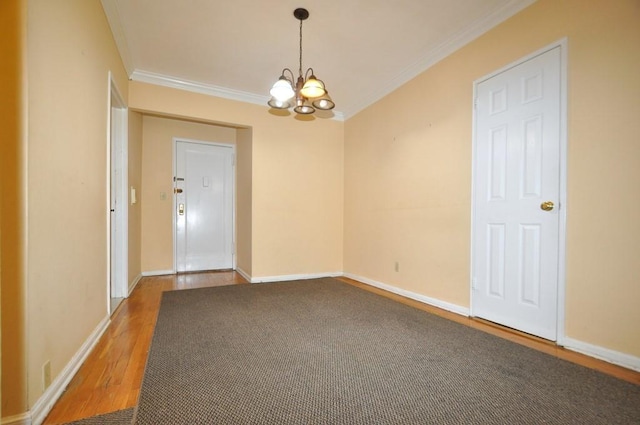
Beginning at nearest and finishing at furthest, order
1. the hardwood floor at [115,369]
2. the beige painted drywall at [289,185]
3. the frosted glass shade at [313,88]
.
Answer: the hardwood floor at [115,369]
the frosted glass shade at [313,88]
the beige painted drywall at [289,185]

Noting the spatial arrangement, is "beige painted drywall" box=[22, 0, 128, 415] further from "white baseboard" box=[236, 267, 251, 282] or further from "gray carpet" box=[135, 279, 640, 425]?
"white baseboard" box=[236, 267, 251, 282]

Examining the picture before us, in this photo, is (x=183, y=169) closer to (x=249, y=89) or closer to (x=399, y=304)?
(x=249, y=89)

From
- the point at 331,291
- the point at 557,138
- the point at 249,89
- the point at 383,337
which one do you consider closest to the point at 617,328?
the point at 557,138

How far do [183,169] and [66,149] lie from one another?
335 centimetres

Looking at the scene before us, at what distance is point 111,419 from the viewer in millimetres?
1322

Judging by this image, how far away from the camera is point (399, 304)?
3.13 metres

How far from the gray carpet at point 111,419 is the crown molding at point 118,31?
9.25 feet

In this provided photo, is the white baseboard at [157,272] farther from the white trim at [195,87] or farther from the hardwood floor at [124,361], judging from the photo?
the white trim at [195,87]

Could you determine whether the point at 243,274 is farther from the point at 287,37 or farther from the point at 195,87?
the point at 287,37

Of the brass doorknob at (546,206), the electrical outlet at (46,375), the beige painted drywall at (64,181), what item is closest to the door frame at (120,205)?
the beige painted drywall at (64,181)

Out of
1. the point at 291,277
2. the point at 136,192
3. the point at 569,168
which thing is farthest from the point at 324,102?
the point at 136,192

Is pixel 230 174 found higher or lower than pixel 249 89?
lower

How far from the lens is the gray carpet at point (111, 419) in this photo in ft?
4.26

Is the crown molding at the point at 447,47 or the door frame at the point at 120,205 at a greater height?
the crown molding at the point at 447,47
